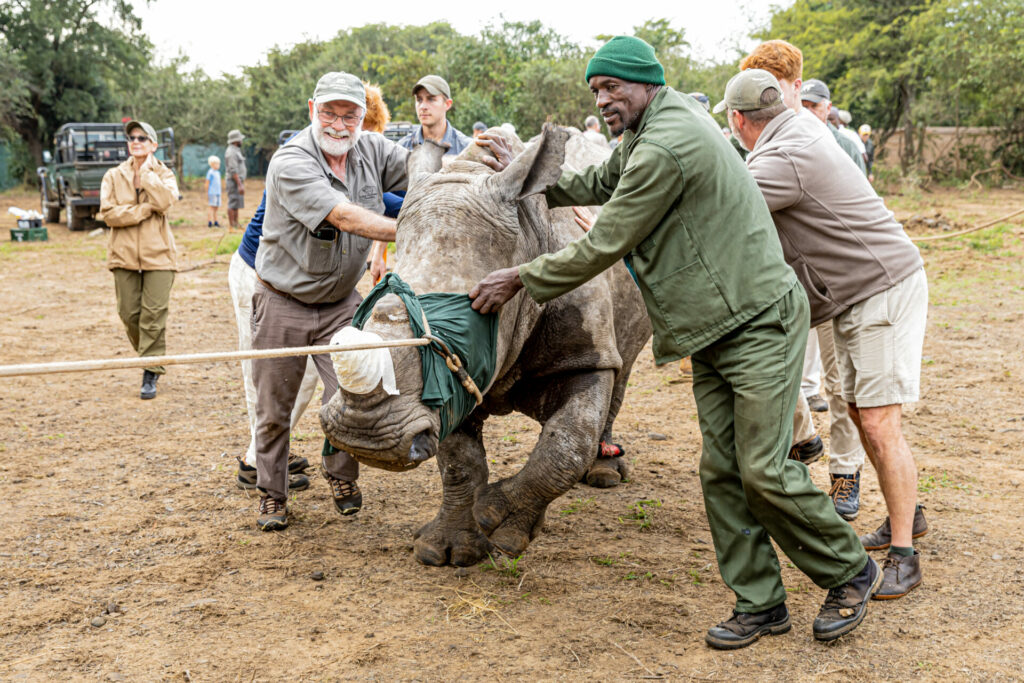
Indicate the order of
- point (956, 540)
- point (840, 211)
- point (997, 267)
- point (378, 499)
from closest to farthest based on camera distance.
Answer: point (840, 211)
point (956, 540)
point (378, 499)
point (997, 267)

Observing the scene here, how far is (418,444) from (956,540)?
3200mm

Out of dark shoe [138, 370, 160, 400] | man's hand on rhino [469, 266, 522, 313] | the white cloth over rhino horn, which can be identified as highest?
man's hand on rhino [469, 266, 522, 313]

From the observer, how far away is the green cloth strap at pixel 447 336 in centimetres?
345

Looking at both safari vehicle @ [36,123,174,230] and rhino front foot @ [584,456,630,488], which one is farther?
safari vehicle @ [36,123,174,230]

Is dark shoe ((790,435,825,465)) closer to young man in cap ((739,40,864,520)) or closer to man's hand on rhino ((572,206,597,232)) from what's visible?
young man in cap ((739,40,864,520))

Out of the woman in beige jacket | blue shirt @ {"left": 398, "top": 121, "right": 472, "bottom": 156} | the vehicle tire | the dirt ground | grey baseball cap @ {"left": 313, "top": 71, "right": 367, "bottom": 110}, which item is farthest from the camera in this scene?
the vehicle tire

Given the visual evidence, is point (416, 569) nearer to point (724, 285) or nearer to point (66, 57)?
point (724, 285)

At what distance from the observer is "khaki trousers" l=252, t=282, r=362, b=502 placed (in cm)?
521

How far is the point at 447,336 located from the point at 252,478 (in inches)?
118

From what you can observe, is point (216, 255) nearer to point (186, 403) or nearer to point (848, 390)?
point (186, 403)

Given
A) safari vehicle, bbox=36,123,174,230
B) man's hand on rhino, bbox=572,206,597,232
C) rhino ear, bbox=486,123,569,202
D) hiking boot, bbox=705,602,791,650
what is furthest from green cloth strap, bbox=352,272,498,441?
safari vehicle, bbox=36,123,174,230

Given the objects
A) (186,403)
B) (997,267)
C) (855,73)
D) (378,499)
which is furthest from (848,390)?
(855,73)

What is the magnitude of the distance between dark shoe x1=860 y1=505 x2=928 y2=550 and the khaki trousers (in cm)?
285

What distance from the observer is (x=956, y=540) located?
16.2ft
